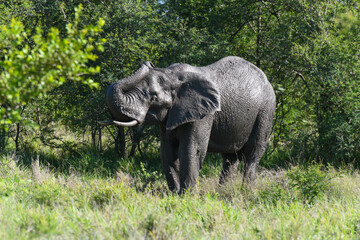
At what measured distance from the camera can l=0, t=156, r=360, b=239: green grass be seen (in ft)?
13.9

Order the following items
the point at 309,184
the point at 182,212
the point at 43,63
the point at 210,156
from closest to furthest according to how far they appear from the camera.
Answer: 1. the point at 43,63
2. the point at 182,212
3. the point at 309,184
4. the point at 210,156

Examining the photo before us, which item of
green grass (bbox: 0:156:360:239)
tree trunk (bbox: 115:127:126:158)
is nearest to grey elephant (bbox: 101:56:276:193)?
green grass (bbox: 0:156:360:239)

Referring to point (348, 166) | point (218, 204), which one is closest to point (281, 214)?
point (218, 204)

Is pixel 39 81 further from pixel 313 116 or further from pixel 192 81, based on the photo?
pixel 313 116

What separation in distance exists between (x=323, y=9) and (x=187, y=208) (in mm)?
6107

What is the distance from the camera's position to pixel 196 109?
223 inches

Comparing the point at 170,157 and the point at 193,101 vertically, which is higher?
the point at 193,101

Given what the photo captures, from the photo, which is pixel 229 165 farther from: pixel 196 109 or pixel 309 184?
pixel 196 109

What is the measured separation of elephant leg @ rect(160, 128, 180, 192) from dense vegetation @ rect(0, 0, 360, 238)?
24 cm

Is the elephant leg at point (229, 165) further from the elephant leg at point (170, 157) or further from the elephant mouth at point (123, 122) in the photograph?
the elephant mouth at point (123, 122)

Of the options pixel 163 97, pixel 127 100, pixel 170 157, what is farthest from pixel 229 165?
pixel 127 100

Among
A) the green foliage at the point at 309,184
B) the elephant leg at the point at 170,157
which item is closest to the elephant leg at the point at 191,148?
the elephant leg at the point at 170,157

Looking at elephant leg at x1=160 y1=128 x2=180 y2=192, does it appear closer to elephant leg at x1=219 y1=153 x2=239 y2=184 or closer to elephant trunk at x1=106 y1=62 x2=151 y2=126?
elephant trunk at x1=106 y1=62 x2=151 y2=126

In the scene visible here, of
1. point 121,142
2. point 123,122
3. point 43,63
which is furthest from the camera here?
point 121,142
